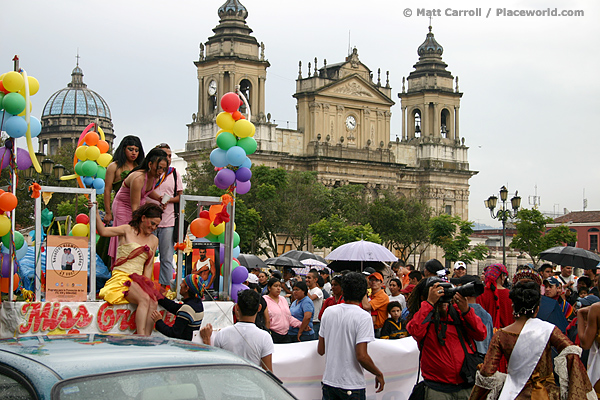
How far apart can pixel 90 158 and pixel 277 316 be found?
354 centimetres

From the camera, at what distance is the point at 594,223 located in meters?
66.6

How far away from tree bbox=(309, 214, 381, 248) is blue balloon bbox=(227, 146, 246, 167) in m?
33.1

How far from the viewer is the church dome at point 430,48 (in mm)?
62031

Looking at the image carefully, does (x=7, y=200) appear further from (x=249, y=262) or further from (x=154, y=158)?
(x=249, y=262)

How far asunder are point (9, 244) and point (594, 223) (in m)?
64.6

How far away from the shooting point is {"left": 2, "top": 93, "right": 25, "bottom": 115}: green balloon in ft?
26.9

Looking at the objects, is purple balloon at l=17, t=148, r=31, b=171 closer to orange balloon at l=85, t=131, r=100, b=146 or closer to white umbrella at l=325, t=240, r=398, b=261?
orange balloon at l=85, t=131, r=100, b=146

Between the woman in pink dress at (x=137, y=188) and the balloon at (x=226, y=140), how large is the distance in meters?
1.33

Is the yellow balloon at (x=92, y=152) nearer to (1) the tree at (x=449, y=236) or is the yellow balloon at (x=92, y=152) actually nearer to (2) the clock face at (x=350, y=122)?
(1) the tree at (x=449, y=236)

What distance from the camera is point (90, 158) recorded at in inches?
444

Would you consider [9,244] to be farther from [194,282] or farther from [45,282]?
[194,282]

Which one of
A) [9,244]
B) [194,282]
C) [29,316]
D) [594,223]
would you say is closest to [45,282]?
[29,316]

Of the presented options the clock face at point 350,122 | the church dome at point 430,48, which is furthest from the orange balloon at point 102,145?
the church dome at point 430,48

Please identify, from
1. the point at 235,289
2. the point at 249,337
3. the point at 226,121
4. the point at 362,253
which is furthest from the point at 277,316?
the point at 362,253
